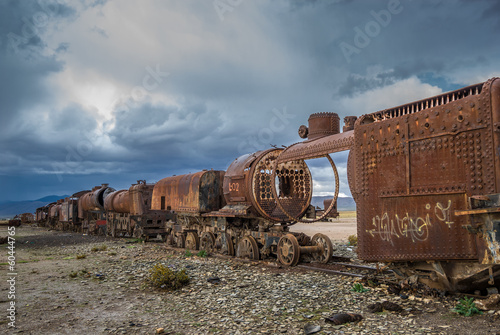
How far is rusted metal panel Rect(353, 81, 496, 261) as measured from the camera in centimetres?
547

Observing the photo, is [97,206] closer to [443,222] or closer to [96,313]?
[96,313]

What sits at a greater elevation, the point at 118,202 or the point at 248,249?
the point at 118,202

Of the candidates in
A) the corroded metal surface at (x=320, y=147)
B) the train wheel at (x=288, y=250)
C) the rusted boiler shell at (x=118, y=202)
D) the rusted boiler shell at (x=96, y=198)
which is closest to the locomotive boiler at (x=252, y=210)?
the train wheel at (x=288, y=250)

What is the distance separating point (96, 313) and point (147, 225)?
1345 centimetres

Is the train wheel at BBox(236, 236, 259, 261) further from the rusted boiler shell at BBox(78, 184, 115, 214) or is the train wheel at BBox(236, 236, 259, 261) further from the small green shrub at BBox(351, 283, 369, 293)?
the rusted boiler shell at BBox(78, 184, 115, 214)

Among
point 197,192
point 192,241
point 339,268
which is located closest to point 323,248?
point 339,268

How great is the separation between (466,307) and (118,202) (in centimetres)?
2129

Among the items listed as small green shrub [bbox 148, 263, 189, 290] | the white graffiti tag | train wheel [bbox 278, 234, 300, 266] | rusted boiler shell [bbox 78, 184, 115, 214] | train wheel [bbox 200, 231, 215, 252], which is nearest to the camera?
the white graffiti tag

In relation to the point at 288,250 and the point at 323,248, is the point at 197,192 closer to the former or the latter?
the point at 288,250

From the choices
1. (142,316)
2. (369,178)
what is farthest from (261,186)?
(142,316)

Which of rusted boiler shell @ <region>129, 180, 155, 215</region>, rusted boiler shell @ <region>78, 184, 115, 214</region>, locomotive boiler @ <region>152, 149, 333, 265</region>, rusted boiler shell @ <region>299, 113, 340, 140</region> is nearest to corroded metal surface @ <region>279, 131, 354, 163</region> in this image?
rusted boiler shell @ <region>299, 113, 340, 140</region>

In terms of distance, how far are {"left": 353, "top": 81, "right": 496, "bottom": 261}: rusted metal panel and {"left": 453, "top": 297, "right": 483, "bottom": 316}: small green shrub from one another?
718mm

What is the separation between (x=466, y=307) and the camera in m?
5.50

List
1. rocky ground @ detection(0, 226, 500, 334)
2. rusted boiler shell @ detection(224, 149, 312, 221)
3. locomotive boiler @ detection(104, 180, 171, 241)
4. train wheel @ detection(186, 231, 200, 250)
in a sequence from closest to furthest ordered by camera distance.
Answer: rocky ground @ detection(0, 226, 500, 334), rusted boiler shell @ detection(224, 149, 312, 221), train wheel @ detection(186, 231, 200, 250), locomotive boiler @ detection(104, 180, 171, 241)
